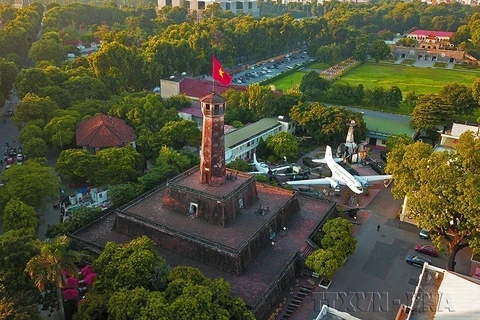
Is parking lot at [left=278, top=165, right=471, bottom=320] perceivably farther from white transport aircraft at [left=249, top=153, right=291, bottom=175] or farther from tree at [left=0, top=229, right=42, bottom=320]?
tree at [left=0, top=229, right=42, bottom=320]

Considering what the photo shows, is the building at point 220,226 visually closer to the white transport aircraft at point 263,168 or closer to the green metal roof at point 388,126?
the white transport aircraft at point 263,168

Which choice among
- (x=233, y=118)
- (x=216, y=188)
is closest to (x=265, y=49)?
(x=233, y=118)

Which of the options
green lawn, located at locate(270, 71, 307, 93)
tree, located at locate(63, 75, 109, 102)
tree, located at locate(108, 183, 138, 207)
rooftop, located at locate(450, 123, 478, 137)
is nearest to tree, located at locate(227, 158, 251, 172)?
tree, located at locate(108, 183, 138, 207)

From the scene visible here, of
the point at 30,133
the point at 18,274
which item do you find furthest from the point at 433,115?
the point at 18,274

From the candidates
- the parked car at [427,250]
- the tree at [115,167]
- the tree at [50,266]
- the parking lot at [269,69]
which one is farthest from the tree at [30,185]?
the parking lot at [269,69]

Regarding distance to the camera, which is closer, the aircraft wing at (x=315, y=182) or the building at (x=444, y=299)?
the building at (x=444, y=299)

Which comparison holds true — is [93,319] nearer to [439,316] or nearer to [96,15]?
[439,316]
